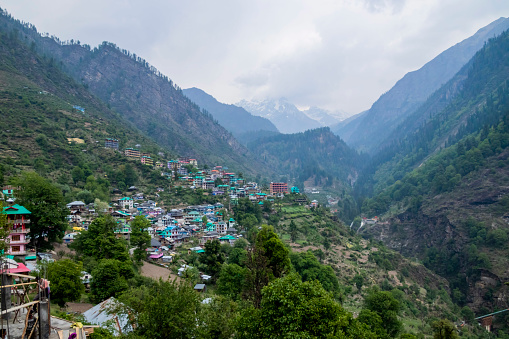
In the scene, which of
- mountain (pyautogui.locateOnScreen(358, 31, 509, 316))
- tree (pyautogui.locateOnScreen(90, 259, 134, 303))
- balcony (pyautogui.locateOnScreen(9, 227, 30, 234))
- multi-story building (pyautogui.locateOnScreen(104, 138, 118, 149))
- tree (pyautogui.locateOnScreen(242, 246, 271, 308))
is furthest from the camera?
multi-story building (pyautogui.locateOnScreen(104, 138, 118, 149))

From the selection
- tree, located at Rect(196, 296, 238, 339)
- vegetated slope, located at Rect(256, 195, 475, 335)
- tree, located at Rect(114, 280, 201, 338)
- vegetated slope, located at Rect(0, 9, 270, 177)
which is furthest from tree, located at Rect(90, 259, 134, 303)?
vegetated slope, located at Rect(0, 9, 270, 177)

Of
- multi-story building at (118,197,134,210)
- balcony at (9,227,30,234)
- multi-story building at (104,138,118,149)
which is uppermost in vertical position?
multi-story building at (104,138,118,149)

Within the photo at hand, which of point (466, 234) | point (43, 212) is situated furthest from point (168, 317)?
point (466, 234)

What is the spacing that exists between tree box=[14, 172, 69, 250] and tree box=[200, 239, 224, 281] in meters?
11.8

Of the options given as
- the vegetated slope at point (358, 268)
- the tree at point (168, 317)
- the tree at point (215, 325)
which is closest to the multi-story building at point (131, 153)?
the vegetated slope at point (358, 268)

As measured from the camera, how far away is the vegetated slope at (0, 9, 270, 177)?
127 m

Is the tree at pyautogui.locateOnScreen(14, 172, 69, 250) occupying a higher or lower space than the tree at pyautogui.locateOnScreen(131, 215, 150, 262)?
higher

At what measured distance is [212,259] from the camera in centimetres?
2830

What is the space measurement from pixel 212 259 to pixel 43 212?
13871 mm

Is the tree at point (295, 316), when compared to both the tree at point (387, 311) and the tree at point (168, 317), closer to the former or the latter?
the tree at point (168, 317)

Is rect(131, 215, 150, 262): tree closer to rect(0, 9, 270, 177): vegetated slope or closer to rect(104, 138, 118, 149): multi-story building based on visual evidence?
rect(104, 138, 118, 149): multi-story building

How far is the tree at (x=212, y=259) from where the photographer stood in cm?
2799

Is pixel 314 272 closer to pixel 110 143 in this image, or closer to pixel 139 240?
pixel 139 240

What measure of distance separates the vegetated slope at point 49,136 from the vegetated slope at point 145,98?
39.3 meters
